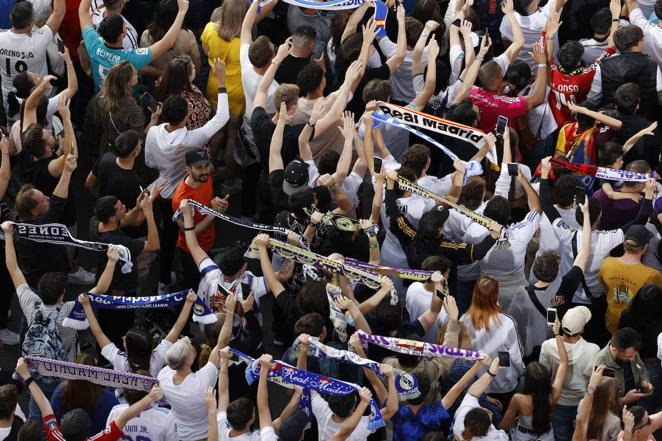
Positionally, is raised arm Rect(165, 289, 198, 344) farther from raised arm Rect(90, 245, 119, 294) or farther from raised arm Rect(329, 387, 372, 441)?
raised arm Rect(329, 387, 372, 441)

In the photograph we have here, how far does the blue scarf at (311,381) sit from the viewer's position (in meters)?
8.64

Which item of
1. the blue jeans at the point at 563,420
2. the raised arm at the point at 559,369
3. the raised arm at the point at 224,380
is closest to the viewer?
the raised arm at the point at 224,380

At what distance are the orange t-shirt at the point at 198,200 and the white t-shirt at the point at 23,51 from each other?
2.36m

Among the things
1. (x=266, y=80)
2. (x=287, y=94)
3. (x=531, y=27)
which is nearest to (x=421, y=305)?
(x=287, y=94)

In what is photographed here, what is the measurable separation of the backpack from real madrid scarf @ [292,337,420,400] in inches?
79.6

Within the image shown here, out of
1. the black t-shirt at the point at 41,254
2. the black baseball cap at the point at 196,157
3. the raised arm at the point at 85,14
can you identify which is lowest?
the black t-shirt at the point at 41,254

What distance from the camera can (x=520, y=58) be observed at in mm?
13586

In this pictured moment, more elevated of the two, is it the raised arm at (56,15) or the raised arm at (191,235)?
the raised arm at (56,15)

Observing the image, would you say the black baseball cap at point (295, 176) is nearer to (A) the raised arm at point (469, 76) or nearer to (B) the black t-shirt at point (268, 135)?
(B) the black t-shirt at point (268, 135)

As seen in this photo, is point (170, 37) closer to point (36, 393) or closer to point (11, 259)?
point (11, 259)

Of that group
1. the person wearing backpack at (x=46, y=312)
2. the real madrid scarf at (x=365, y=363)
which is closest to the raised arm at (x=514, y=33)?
the real madrid scarf at (x=365, y=363)

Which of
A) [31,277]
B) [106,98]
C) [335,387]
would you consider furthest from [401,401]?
[106,98]

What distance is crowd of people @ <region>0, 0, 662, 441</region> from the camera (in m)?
9.09

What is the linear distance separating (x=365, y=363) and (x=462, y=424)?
0.80 m
